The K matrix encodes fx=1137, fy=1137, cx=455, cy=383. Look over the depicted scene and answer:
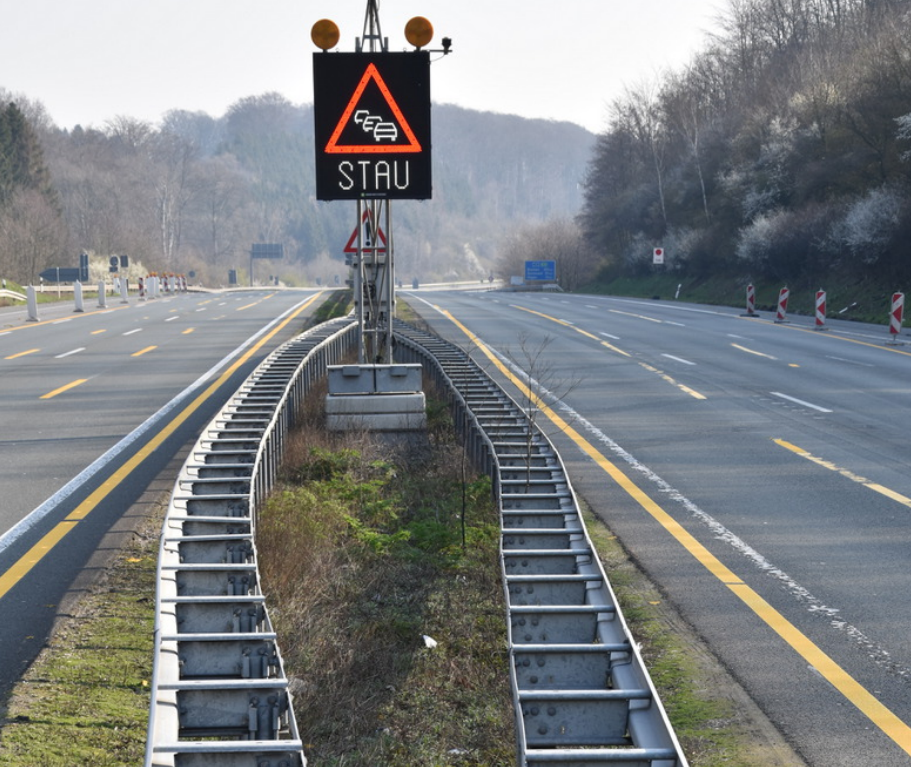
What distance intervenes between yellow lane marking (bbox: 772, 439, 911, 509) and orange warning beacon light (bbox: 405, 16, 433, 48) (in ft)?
20.7

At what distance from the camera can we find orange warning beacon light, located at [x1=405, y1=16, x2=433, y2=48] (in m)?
12.4

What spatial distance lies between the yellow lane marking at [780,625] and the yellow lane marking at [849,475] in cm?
226

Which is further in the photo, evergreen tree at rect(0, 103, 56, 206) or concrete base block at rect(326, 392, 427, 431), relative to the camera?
evergreen tree at rect(0, 103, 56, 206)

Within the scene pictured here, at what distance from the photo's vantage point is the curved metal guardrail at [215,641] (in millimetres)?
4016

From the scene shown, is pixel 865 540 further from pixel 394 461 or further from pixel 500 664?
pixel 394 461

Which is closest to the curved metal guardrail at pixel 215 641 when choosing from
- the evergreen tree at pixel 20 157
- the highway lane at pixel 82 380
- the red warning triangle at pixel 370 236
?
the highway lane at pixel 82 380

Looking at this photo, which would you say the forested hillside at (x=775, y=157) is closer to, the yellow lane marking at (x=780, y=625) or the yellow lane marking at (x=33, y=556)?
the yellow lane marking at (x=780, y=625)

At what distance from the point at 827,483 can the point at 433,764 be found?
23.9 ft

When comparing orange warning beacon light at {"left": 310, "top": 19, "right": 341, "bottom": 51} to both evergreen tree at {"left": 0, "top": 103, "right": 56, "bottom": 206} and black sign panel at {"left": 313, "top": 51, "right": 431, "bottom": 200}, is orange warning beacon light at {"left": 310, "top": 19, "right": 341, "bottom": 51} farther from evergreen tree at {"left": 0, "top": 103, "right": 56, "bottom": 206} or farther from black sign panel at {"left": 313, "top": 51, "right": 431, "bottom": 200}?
evergreen tree at {"left": 0, "top": 103, "right": 56, "bottom": 206}

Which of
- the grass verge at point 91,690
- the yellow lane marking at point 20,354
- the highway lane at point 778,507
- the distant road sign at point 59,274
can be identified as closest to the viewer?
the grass verge at point 91,690

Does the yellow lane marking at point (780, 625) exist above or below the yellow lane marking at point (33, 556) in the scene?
below

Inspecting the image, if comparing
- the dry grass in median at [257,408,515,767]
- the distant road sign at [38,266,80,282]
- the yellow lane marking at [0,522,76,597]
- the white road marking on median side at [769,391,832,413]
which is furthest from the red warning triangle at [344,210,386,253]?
the distant road sign at [38,266,80,282]

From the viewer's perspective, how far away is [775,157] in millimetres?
57281

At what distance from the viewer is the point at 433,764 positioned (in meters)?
5.28
